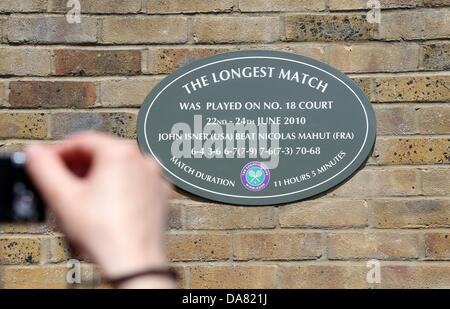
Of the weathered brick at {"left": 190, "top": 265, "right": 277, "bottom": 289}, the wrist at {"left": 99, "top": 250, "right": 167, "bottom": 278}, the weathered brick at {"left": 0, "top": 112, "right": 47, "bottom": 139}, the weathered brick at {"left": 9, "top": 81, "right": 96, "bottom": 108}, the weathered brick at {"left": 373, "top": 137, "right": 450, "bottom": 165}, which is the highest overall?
the weathered brick at {"left": 9, "top": 81, "right": 96, "bottom": 108}

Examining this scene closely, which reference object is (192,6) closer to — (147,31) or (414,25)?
(147,31)

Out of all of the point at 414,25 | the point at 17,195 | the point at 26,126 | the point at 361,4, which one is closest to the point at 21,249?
the point at 26,126

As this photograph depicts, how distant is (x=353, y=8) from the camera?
2670mm

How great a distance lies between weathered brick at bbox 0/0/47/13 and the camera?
2.70 meters

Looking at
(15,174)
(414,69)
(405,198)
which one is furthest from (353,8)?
(15,174)

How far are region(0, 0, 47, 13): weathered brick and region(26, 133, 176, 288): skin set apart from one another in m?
1.93

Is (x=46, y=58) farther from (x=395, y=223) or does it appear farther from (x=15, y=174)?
(x=15, y=174)

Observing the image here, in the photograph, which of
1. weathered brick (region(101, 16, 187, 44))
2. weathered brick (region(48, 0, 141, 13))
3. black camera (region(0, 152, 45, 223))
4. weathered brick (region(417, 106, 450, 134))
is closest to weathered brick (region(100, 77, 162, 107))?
weathered brick (region(101, 16, 187, 44))

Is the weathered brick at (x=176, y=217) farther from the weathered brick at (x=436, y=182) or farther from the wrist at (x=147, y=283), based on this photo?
the wrist at (x=147, y=283)

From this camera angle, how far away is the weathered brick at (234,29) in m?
2.67

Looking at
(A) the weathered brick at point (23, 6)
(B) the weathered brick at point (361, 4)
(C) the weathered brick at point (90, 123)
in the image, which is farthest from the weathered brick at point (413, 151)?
(A) the weathered brick at point (23, 6)

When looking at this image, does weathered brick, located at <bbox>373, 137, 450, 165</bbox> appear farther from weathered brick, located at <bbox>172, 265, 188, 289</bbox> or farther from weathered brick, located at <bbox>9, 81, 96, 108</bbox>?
weathered brick, located at <bbox>9, 81, 96, 108</bbox>

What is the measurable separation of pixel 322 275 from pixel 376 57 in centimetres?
73

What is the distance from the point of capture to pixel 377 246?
2594 millimetres
